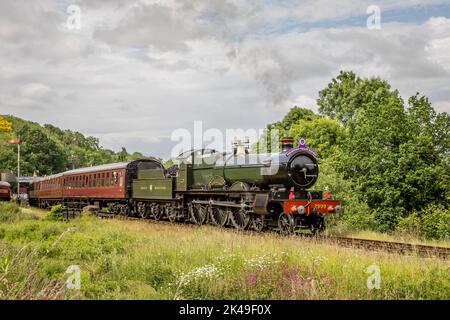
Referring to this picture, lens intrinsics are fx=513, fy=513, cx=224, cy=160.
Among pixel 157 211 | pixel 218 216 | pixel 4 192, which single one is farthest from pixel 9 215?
pixel 4 192

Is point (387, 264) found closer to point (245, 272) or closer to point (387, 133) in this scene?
point (245, 272)

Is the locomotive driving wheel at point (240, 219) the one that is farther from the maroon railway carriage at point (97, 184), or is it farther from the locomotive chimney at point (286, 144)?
the maroon railway carriage at point (97, 184)

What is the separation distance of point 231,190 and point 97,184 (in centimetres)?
1668

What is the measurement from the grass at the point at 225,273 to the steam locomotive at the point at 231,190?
416cm

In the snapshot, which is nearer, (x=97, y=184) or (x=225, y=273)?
(x=225, y=273)

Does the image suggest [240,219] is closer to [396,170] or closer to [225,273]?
[396,170]

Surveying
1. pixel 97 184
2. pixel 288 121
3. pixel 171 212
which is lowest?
pixel 171 212

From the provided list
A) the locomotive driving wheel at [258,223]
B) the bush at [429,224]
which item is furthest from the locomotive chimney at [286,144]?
the bush at [429,224]

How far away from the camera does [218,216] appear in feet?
69.7

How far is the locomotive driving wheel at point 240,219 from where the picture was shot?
63.1 ft

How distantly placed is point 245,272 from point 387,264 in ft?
9.63

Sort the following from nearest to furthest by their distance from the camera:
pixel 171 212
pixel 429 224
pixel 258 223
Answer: pixel 258 223
pixel 429 224
pixel 171 212

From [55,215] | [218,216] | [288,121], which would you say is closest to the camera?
[218,216]
